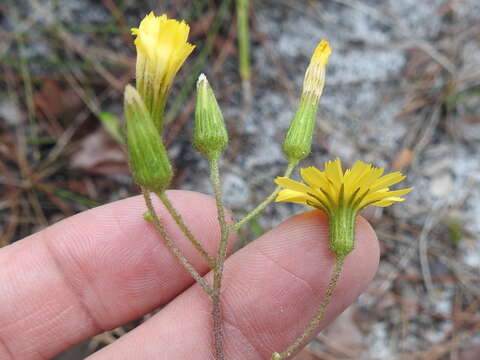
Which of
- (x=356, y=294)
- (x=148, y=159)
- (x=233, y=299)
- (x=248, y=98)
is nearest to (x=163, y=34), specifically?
(x=148, y=159)

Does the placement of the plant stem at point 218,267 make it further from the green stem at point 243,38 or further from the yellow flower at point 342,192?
the green stem at point 243,38

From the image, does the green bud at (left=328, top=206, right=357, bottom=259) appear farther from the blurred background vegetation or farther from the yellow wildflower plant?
the blurred background vegetation

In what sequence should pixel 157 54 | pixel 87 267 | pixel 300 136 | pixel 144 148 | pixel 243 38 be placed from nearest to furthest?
pixel 144 148 → pixel 157 54 → pixel 300 136 → pixel 87 267 → pixel 243 38

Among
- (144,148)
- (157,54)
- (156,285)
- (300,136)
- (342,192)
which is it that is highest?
(157,54)

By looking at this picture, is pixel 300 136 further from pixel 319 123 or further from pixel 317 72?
pixel 319 123

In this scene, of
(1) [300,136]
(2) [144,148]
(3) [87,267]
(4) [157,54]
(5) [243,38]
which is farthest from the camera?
(5) [243,38]

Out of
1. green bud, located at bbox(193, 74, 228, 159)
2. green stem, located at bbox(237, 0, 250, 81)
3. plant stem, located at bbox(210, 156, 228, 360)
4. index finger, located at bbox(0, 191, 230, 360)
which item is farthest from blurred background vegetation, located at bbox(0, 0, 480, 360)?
green bud, located at bbox(193, 74, 228, 159)

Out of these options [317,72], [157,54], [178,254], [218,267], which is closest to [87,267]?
[178,254]
